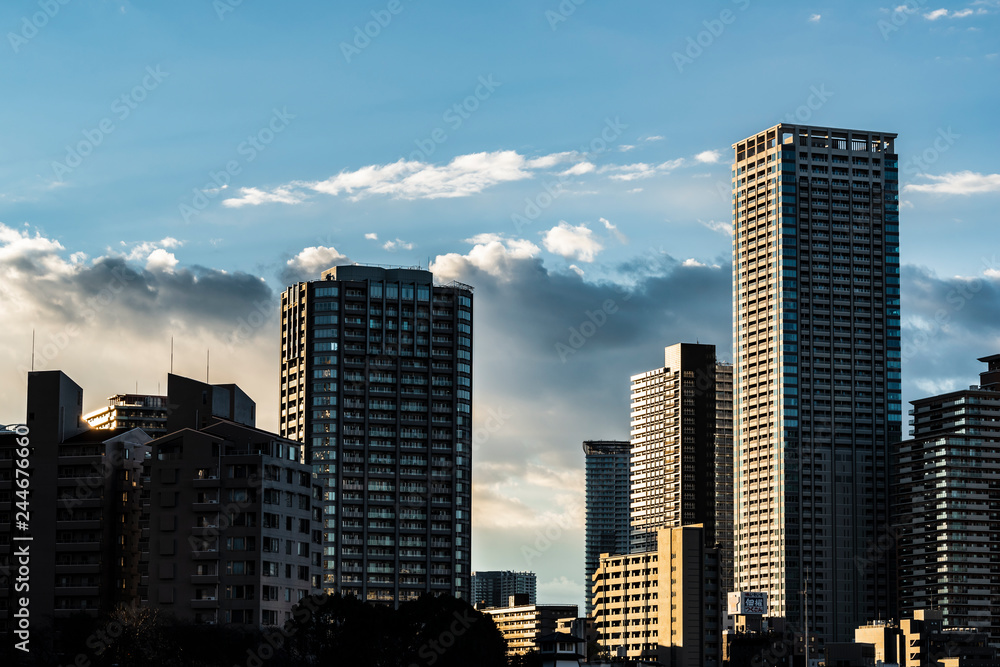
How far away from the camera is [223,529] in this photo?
17425cm

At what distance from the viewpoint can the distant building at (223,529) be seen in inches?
6801

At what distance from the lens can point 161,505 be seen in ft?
579

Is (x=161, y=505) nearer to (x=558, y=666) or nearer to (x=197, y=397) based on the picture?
(x=197, y=397)

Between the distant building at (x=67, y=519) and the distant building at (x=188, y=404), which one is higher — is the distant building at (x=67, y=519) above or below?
below

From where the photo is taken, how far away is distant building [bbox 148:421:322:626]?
567ft

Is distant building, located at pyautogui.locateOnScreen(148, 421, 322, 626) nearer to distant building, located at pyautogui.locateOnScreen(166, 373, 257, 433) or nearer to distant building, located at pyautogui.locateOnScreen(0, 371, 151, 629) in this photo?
distant building, located at pyautogui.locateOnScreen(166, 373, 257, 433)

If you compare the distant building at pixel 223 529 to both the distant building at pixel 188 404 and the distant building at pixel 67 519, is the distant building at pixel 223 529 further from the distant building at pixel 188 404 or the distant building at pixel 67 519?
the distant building at pixel 67 519

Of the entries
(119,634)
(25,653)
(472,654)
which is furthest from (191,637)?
(472,654)

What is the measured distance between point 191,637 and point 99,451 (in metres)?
55.3

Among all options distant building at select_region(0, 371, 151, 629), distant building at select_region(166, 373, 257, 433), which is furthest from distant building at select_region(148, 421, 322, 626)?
distant building at select_region(0, 371, 151, 629)

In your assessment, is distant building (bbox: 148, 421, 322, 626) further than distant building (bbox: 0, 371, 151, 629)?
No

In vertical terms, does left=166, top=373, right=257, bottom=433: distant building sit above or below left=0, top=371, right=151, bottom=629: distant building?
above

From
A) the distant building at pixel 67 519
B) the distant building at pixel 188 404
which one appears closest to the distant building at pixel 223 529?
the distant building at pixel 188 404

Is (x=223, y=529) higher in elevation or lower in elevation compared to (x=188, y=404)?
lower
